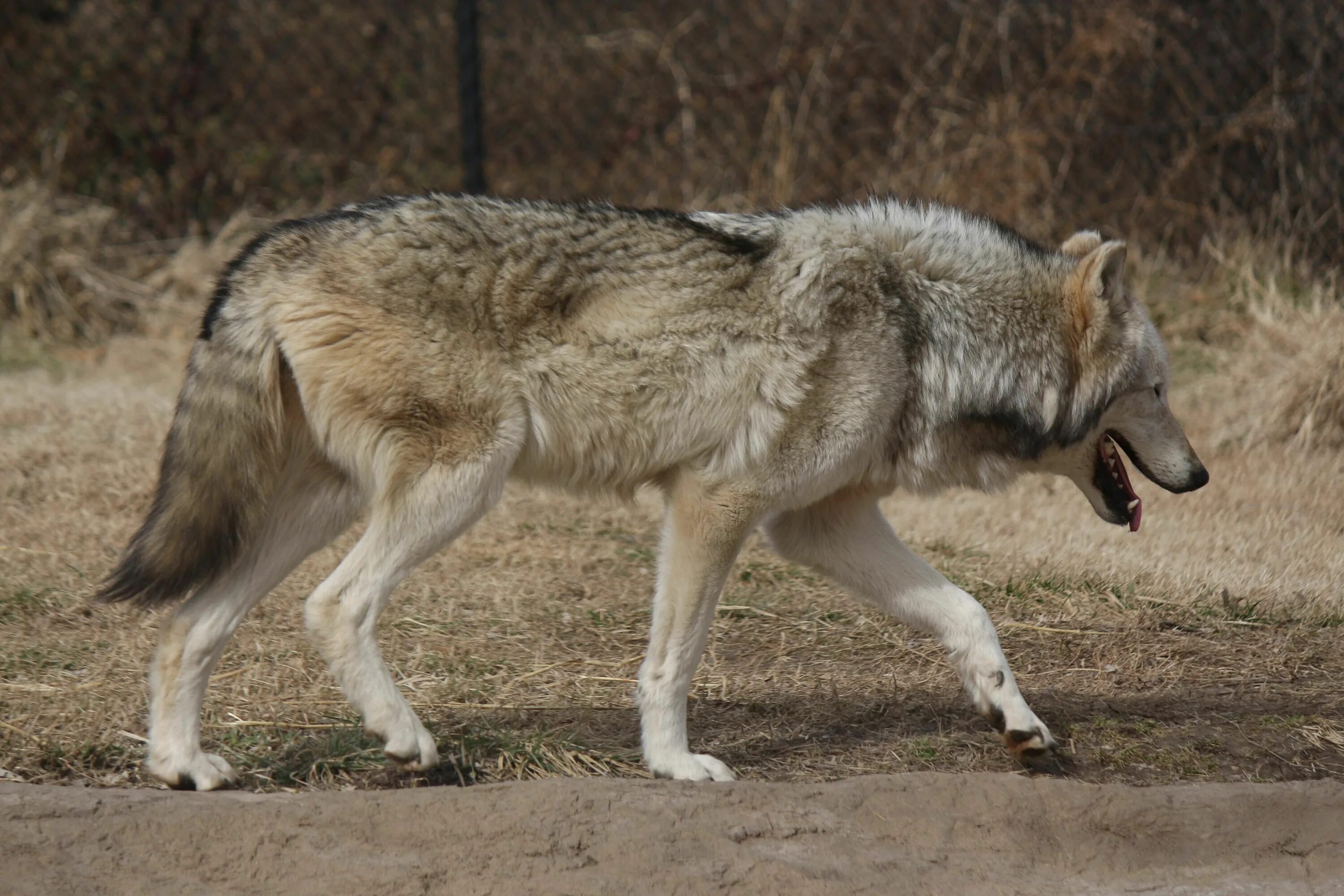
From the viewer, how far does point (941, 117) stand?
9.27 m

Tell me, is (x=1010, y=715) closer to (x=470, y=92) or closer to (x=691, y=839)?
(x=691, y=839)

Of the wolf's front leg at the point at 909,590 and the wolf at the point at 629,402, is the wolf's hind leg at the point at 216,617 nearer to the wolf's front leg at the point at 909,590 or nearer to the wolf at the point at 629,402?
the wolf at the point at 629,402

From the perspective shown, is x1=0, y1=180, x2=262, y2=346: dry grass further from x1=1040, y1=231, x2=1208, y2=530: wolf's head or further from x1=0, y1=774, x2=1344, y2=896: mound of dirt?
x1=0, y1=774, x2=1344, y2=896: mound of dirt

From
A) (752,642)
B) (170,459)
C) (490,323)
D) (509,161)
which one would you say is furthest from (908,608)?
(509,161)

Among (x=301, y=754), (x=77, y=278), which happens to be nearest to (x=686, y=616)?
(x=301, y=754)

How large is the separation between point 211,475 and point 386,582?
483 mm

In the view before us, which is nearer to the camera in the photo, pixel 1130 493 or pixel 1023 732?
pixel 1023 732

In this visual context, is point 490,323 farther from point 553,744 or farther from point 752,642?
A: point 752,642

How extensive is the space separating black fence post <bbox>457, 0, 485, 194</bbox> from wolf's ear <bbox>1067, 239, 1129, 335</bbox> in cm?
563

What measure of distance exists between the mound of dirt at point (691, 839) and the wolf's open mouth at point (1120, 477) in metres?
1.01

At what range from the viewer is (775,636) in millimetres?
4766

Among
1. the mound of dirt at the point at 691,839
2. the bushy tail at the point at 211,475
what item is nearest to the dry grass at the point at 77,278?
the bushy tail at the point at 211,475

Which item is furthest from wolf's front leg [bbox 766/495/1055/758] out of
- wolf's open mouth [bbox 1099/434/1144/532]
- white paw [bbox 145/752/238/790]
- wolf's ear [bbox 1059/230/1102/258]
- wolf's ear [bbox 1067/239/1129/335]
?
white paw [bbox 145/752/238/790]

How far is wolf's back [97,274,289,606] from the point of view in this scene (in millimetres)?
3283
